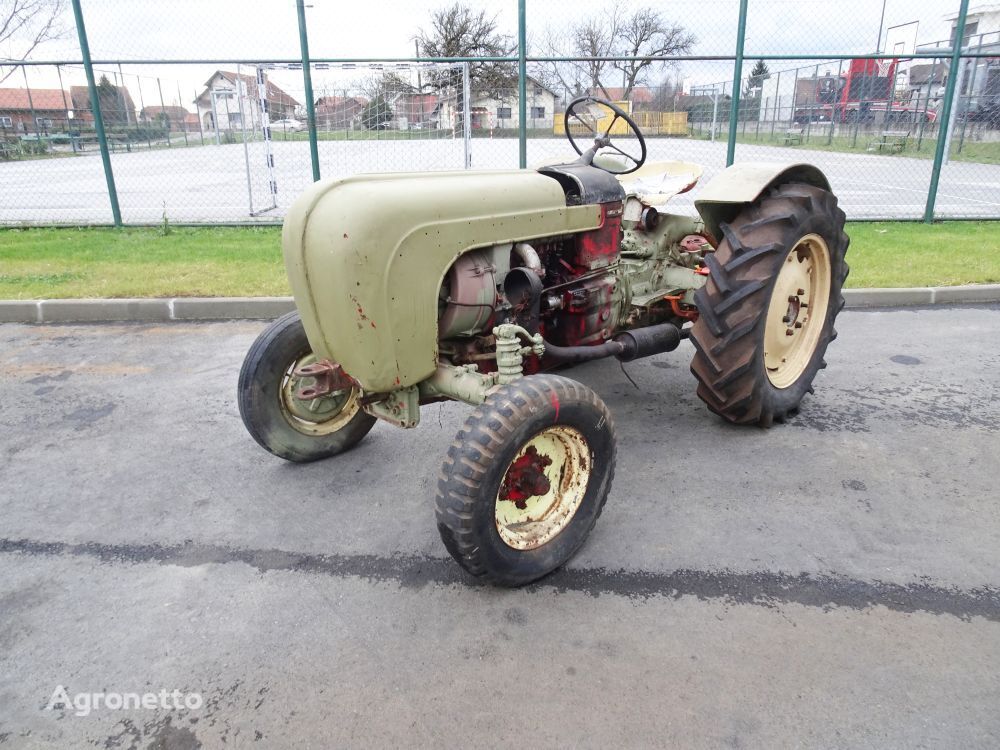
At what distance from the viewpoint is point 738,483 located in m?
3.26

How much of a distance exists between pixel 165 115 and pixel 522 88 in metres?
7.84

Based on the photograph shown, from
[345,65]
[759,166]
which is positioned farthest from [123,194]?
[759,166]

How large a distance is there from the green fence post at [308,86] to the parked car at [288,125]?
353 mm

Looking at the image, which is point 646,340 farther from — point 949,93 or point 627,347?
point 949,93

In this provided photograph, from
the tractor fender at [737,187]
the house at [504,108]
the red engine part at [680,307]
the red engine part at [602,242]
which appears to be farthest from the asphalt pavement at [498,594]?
the house at [504,108]

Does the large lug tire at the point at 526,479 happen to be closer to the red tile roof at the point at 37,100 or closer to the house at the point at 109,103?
the house at the point at 109,103

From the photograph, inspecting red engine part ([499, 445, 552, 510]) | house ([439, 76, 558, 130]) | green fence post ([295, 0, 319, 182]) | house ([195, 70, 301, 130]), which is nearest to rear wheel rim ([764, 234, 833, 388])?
red engine part ([499, 445, 552, 510])

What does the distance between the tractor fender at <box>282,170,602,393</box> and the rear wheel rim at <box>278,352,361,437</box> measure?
63 centimetres

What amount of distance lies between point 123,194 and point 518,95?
808cm

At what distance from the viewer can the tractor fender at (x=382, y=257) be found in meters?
2.44

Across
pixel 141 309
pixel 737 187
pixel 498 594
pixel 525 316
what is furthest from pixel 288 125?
pixel 498 594

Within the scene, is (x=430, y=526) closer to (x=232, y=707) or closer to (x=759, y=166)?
(x=232, y=707)

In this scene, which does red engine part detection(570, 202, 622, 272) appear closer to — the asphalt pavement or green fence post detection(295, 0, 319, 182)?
the asphalt pavement

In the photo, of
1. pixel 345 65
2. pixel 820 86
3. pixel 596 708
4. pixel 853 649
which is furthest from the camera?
pixel 820 86
